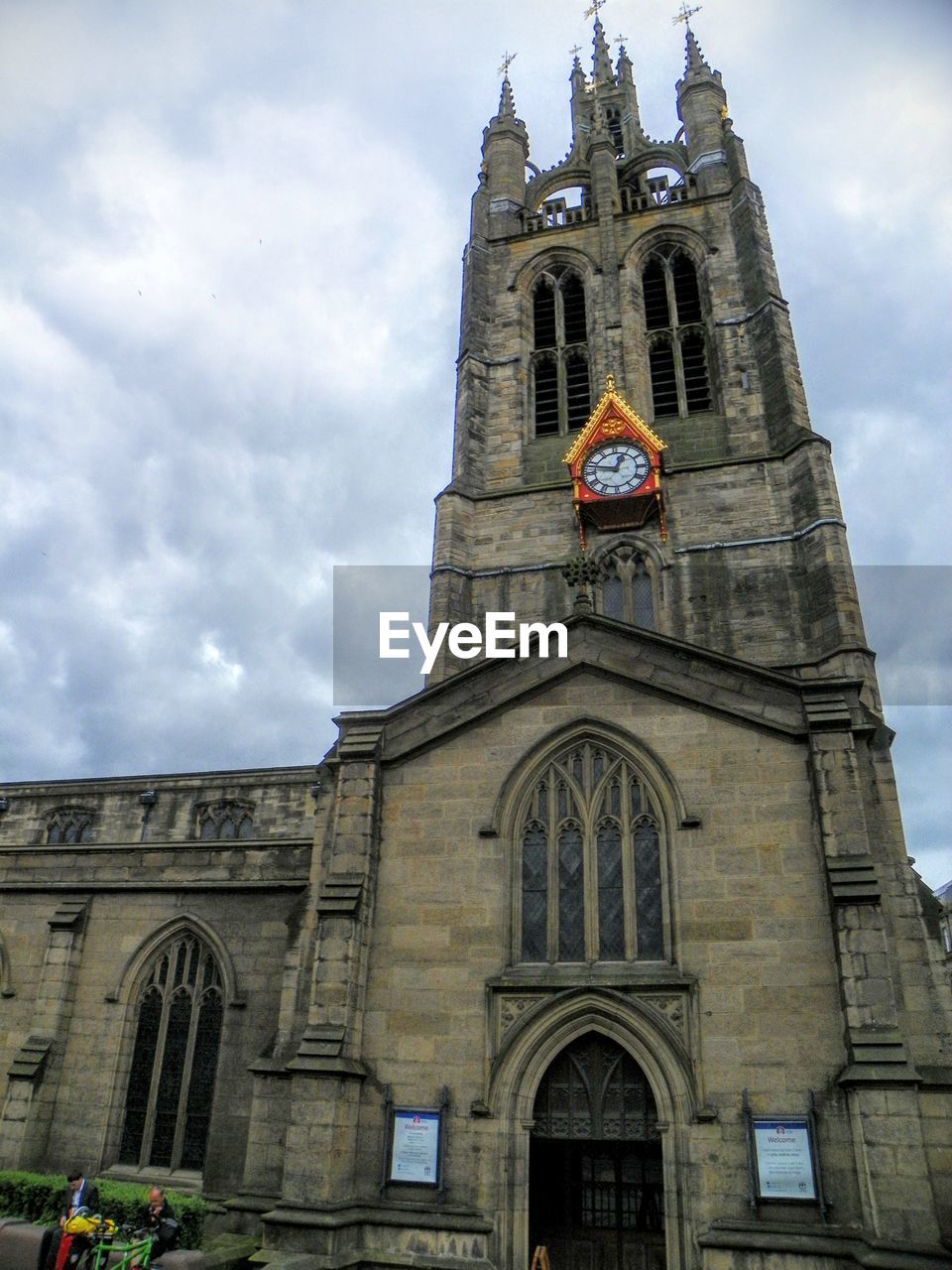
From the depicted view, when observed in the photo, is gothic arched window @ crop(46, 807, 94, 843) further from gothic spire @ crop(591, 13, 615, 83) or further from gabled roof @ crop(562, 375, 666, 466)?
gothic spire @ crop(591, 13, 615, 83)

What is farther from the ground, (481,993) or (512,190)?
(512,190)

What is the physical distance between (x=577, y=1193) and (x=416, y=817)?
674 centimetres

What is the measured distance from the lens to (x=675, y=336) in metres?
34.4

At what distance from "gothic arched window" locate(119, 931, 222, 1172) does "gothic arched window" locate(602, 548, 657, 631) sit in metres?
15.2

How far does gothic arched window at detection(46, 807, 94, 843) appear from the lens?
1400 inches

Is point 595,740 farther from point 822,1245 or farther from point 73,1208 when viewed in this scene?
point 73,1208

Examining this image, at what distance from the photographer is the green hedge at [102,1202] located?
49.1ft

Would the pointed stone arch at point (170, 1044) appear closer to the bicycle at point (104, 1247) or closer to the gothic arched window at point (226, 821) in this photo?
the bicycle at point (104, 1247)

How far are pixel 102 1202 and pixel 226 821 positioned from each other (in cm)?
1950

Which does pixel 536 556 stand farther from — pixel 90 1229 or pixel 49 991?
pixel 90 1229

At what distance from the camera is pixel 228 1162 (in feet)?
56.8

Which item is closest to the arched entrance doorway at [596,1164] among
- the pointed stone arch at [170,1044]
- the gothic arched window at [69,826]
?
the pointed stone arch at [170,1044]

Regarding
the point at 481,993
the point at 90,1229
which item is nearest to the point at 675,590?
the point at 481,993

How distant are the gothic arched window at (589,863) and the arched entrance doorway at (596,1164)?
1.56 meters
